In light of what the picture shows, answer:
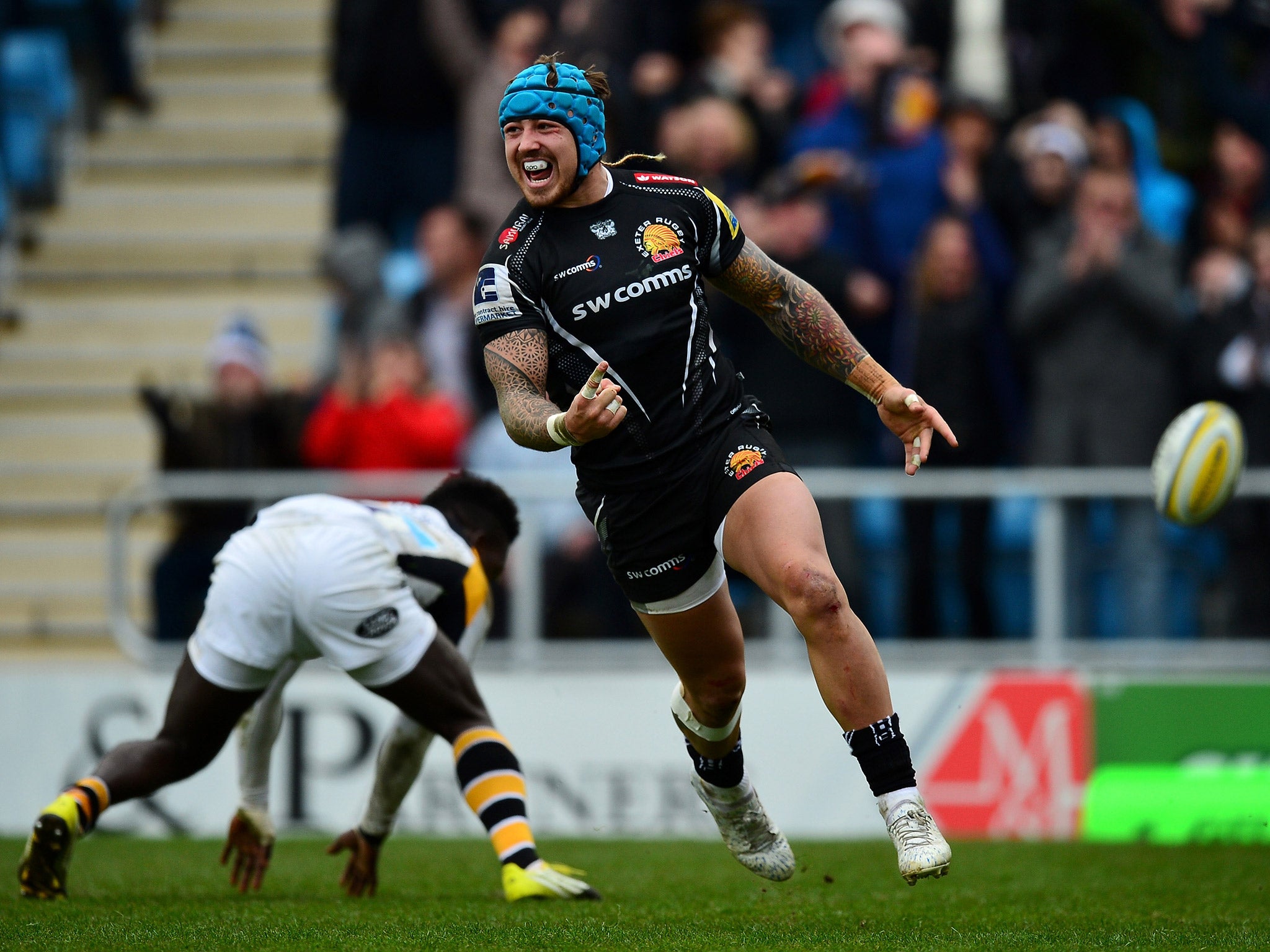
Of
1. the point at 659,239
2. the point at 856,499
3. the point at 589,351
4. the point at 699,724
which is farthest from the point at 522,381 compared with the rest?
the point at 856,499

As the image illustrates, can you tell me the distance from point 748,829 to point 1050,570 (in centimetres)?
401

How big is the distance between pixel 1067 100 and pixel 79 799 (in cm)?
927

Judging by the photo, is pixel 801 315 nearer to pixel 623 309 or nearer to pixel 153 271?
pixel 623 309

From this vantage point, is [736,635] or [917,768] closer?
[736,635]

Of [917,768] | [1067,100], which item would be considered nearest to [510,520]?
[917,768]

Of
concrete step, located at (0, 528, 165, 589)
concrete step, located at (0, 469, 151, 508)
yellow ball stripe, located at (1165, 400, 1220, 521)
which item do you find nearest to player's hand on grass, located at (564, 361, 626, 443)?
yellow ball stripe, located at (1165, 400, 1220, 521)

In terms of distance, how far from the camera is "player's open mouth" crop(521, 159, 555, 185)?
240 inches

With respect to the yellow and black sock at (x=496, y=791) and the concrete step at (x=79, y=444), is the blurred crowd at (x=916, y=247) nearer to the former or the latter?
the concrete step at (x=79, y=444)

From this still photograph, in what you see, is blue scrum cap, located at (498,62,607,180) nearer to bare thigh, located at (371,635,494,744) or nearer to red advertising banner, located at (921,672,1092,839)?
bare thigh, located at (371,635,494,744)

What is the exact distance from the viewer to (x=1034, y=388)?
36.0ft

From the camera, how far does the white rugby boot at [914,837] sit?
5395 mm

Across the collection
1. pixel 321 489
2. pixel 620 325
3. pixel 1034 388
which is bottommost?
pixel 321 489

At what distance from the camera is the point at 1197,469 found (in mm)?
8398

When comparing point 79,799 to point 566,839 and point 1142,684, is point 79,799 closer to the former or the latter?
point 566,839
